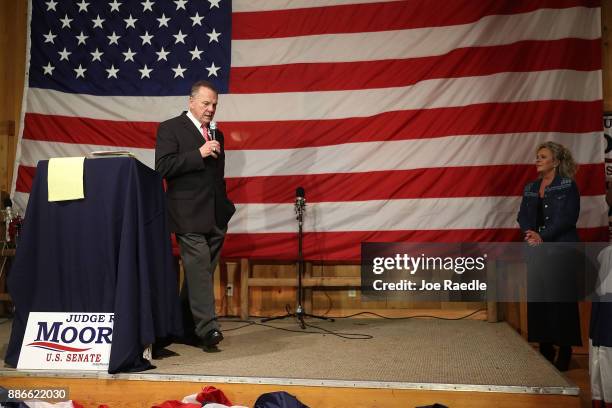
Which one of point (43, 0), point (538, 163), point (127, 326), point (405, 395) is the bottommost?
point (405, 395)

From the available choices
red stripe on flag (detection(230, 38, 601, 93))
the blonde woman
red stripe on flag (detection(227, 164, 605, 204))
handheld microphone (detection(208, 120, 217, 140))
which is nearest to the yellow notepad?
handheld microphone (detection(208, 120, 217, 140))

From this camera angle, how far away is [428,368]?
8.93 ft

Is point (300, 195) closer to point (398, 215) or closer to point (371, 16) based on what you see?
point (398, 215)

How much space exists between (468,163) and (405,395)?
7.53 ft

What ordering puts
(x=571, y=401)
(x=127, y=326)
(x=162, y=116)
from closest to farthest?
(x=571, y=401) → (x=127, y=326) → (x=162, y=116)

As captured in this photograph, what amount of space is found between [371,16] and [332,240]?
183 centimetres

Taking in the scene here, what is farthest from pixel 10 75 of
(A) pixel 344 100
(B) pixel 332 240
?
(B) pixel 332 240

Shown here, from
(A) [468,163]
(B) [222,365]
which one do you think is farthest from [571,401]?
(A) [468,163]

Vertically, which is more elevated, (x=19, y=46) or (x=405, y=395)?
(x=19, y=46)

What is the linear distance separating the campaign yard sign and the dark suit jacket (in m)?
0.68

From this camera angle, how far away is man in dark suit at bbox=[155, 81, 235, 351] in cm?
303

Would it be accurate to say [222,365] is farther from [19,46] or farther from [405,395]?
[19,46]

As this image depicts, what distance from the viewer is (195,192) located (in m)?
3.10

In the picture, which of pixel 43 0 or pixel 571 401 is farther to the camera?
pixel 43 0
